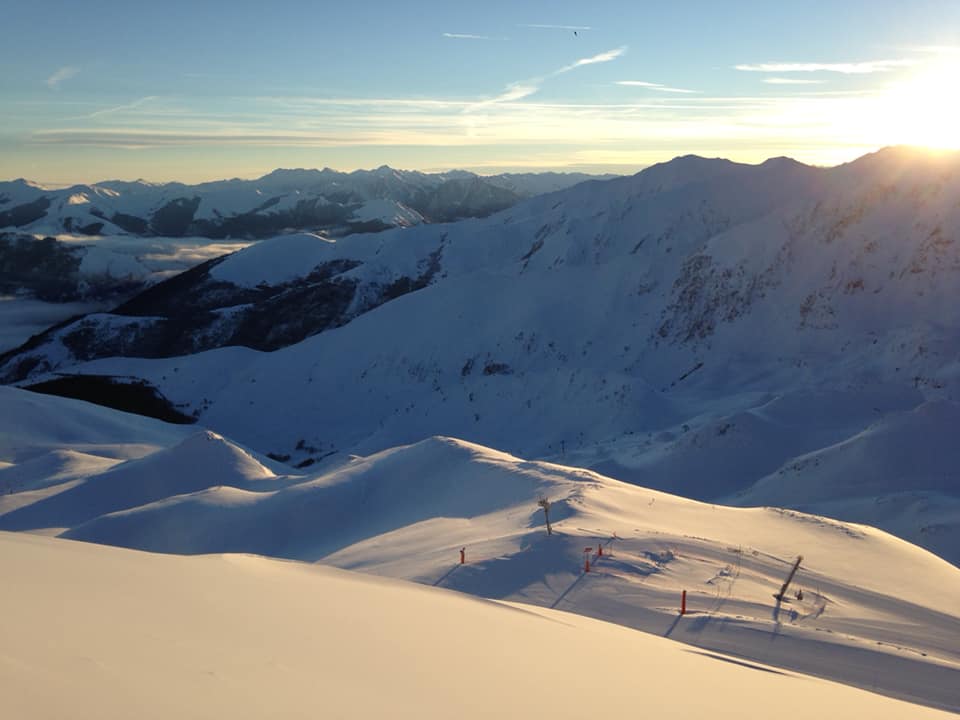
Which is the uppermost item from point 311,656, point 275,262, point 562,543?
point 311,656

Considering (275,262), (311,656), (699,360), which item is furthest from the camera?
(275,262)

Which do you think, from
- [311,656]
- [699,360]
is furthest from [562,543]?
[699,360]

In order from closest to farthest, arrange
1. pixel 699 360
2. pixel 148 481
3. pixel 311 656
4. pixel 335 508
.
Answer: pixel 311 656, pixel 335 508, pixel 148 481, pixel 699 360

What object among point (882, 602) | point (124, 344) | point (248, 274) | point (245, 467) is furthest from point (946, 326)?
point (248, 274)

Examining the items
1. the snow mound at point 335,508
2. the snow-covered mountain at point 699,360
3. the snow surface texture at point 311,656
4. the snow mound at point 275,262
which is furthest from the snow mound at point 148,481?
the snow mound at point 275,262

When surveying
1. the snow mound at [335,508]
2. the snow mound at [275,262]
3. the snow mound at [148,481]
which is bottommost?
the snow mound at [148,481]

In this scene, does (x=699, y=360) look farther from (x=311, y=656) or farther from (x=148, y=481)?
(x=311, y=656)

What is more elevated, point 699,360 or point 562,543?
point 562,543

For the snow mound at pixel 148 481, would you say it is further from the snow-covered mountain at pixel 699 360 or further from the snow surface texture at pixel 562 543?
the snow-covered mountain at pixel 699 360
